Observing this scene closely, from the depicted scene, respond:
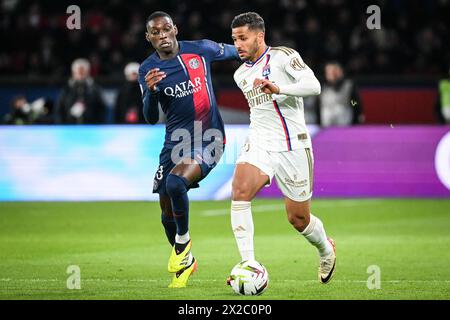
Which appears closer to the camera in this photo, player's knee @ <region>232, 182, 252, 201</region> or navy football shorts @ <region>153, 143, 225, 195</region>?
player's knee @ <region>232, 182, 252, 201</region>

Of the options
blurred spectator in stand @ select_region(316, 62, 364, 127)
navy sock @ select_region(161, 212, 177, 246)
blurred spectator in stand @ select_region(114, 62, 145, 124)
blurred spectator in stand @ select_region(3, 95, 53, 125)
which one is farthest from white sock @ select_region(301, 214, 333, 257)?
blurred spectator in stand @ select_region(3, 95, 53, 125)

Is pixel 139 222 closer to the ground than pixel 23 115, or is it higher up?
closer to the ground

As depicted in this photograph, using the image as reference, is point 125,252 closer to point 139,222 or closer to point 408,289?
point 139,222

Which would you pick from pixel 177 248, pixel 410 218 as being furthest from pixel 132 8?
pixel 177 248

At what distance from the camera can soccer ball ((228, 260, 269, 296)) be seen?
7871mm

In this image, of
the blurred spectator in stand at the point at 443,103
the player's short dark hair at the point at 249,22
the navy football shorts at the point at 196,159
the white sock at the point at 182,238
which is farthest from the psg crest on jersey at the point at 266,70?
the blurred spectator in stand at the point at 443,103

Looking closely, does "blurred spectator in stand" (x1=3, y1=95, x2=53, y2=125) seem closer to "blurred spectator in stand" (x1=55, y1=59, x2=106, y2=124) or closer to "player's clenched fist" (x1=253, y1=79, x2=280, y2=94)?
"blurred spectator in stand" (x1=55, y1=59, x2=106, y2=124)

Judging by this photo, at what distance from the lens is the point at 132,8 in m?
22.3

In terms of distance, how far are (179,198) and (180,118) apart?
2.60 feet

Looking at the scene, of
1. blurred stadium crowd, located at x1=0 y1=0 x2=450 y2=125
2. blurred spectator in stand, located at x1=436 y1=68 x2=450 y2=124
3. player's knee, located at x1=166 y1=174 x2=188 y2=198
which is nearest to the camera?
player's knee, located at x1=166 y1=174 x2=188 y2=198

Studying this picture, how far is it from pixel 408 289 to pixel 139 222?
5.81 meters

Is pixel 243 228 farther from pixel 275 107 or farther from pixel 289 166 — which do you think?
pixel 275 107

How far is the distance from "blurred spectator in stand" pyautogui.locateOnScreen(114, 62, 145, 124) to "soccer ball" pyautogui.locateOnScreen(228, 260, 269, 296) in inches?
338

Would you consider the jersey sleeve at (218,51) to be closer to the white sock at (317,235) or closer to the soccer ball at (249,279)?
the white sock at (317,235)
